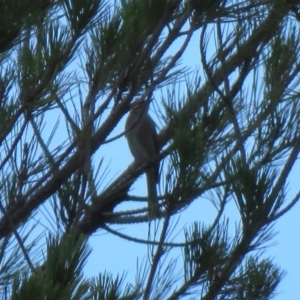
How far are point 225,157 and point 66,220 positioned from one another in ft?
1.29

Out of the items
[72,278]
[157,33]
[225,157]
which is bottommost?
[72,278]

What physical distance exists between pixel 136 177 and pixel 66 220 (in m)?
0.20

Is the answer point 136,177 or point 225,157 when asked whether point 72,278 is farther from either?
point 136,177

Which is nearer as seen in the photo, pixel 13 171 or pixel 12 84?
pixel 12 84

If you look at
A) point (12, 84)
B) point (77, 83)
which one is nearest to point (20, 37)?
point (12, 84)

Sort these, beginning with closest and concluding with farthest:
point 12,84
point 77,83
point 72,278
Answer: point 72,278, point 12,84, point 77,83

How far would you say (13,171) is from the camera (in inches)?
69.0

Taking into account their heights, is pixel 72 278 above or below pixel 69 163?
below

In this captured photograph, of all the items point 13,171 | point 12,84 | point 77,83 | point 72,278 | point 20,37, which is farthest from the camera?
point 13,171

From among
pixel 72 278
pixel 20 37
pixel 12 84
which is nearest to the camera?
pixel 72 278

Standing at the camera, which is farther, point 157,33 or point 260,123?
point 260,123

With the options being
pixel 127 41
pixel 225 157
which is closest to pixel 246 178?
pixel 225 157

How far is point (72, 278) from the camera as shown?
1.18 meters

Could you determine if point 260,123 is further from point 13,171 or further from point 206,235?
point 13,171
